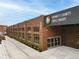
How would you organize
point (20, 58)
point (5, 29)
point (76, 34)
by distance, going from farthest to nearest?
point (5, 29), point (76, 34), point (20, 58)

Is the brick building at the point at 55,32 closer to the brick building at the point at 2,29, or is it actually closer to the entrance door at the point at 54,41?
the entrance door at the point at 54,41

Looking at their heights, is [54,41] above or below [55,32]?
below

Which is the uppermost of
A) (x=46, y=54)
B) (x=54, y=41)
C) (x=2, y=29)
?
(x=2, y=29)

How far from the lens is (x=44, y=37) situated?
22.1 metres

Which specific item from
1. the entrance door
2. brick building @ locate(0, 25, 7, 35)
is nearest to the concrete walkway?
the entrance door

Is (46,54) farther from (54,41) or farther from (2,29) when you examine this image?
(2,29)

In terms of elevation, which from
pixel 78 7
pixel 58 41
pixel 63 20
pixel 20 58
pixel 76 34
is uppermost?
pixel 78 7

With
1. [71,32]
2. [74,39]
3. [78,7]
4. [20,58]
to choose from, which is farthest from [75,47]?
[20,58]

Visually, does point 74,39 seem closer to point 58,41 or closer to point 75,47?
point 75,47

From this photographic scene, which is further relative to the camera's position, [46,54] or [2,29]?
[2,29]

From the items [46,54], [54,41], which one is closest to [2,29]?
[54,41]

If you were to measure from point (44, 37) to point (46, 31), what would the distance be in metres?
1.21

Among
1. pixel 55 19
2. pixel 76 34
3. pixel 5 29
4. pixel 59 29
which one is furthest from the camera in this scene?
pixel 5 29

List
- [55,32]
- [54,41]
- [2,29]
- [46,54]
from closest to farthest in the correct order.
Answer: [46,54] → [55,32] → [54,41] → [2,29]
